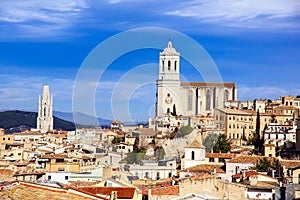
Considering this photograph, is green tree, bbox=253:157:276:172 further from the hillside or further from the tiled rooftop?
the hillside

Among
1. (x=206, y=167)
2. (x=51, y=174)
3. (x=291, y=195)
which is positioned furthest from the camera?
(x=206, y=167)

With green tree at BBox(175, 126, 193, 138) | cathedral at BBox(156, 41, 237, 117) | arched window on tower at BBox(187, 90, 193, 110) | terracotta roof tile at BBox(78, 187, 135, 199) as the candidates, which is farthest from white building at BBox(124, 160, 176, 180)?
arched window on tower at BBox(187, 90, 193, 110)

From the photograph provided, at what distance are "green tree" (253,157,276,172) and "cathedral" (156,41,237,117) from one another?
5158 cm

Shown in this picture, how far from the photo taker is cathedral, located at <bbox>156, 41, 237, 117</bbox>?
85250mm

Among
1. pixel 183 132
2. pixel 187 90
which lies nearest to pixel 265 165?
pixel 183 132

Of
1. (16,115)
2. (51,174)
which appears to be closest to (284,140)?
(51,174)

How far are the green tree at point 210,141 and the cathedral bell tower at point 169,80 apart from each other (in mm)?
28683

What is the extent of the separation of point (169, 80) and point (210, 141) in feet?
123

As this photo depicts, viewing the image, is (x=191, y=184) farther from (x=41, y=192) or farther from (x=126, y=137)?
(x=126, y=137)

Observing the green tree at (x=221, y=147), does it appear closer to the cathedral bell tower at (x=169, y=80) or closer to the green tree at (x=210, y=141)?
the green tree at (x=210, y=141)

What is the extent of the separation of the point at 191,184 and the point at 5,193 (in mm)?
9769

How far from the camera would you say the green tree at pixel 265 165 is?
30288mm

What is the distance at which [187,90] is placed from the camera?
8706cm

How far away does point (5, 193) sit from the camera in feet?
28.2
